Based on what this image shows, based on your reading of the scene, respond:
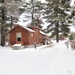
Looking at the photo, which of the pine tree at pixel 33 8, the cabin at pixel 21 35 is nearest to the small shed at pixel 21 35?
the cabin at pixel 21 35

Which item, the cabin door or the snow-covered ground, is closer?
the snow-covered ground

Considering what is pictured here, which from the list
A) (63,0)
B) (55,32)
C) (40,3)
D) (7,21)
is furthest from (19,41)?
(55,32)

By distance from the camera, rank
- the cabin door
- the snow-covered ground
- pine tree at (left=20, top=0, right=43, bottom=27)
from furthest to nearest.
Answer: pine tree at (left=20, top=0, right=43, bottom=27) < the cabin door < the snow-covered ground

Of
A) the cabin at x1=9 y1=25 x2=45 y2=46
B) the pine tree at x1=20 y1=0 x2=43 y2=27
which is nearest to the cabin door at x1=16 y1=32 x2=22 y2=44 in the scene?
the cabin at x1=9 y1=25 x2=45 y2=46

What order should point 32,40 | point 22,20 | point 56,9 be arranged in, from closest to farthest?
point 32,40 < point 22,20 < point 56,9

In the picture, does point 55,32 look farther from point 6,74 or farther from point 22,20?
point 6,74

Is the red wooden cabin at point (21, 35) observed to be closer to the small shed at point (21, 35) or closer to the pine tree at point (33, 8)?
the small shed at point (21, 35)

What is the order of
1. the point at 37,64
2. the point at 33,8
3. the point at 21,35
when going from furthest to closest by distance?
the point at 33,8 → the point at 21,35 → the point at 37,64

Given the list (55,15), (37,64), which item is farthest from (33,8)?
(37,64)

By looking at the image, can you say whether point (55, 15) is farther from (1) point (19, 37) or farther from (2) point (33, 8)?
(1) point (19, 37)

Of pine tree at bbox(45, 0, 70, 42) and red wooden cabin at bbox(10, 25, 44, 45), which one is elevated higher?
pine tree at bbox(45, 0, 70, 42)

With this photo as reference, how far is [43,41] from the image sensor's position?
41.4m

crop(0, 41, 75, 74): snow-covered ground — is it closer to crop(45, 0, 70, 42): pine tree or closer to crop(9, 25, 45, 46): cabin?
crop(9, 25, 45, 46): cabin

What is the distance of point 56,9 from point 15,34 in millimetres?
19823
